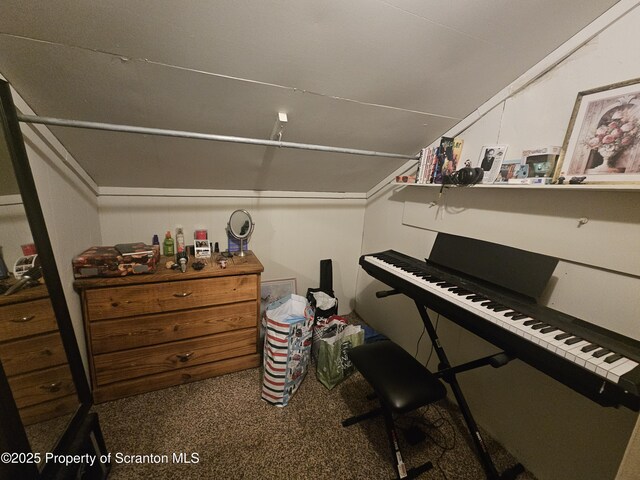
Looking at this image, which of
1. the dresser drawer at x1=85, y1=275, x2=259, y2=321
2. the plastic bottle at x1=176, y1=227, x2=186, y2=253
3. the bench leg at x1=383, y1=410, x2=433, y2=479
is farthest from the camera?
the plastic bottle at x1=176, y1=227, x2=186, y2=253

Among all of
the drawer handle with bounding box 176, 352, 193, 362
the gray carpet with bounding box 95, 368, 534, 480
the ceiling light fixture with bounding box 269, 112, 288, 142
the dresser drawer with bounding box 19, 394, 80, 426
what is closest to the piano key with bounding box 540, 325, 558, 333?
the gray carpet with bounding box 95, 368, 534, 480

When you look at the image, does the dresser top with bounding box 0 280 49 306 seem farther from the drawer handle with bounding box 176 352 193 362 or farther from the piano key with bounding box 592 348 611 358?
the piano key with bounding box 592 348 611 358

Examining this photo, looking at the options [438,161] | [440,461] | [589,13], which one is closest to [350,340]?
[440,461]

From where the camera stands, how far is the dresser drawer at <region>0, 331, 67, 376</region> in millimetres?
843

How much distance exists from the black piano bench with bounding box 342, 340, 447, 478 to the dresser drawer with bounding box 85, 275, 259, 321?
0.88m

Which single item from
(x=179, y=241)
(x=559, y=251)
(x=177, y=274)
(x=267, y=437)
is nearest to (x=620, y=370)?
(x=559, y=251)

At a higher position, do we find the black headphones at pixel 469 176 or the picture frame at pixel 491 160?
the picture frame at pixel 491 160

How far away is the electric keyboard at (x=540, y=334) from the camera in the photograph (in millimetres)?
697

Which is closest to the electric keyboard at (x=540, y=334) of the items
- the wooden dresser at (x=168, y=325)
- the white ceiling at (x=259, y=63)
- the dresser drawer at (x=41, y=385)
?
the white ceiling at (x=259, y=63)

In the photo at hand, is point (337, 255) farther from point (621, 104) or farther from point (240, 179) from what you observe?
point (621, 104)

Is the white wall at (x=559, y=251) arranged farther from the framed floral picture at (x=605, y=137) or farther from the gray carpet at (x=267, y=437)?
the gray carpet at (x=267, y=437)

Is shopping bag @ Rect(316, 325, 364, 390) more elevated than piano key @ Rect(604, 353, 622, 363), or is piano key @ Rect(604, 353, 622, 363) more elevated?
piano key @ Rect(604, 353, 622, 363)

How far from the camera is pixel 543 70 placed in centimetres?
122

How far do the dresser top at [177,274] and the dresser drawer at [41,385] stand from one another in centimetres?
42
